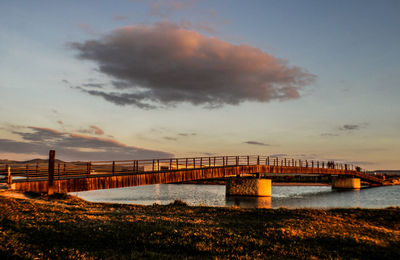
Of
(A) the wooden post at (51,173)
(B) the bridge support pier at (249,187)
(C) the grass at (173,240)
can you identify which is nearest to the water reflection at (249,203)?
(B) the bridge support pier at (249,187)

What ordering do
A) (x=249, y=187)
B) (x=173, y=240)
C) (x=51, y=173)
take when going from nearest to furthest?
(x=173, y=240) → (x=51, y=173) → (x=249, y=187)

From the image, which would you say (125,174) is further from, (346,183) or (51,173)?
(346,183)

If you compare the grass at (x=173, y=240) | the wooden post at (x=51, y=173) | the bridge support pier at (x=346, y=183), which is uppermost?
the wooden post at (x=51, y=173)

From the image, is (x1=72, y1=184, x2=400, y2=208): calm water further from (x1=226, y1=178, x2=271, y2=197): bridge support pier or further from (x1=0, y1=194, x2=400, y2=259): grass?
(x1=0, y1=194, x2=400, y2=259): grass

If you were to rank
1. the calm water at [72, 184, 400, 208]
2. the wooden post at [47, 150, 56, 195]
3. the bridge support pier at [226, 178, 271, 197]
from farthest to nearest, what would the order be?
the bridge support pier at [226, 178, 271, 197], the calm water at [72, 184, 400, 208], the wooden post at [47, 150, 56, 195]

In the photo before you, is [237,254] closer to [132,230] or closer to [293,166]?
[132,230]

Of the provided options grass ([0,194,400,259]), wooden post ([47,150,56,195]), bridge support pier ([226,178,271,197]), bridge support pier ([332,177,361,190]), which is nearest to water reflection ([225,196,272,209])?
bridge support pier ([226,178,271,197])

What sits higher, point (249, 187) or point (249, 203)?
point (249, 187)

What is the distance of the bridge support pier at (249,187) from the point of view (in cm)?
5753

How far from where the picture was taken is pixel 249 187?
58.0m

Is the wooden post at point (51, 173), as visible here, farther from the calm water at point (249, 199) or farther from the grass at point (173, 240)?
the grass at point (173, 240)

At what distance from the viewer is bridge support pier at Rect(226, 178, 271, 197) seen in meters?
57.5

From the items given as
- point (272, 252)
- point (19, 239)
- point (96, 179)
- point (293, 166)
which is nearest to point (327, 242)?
point (272, 252)

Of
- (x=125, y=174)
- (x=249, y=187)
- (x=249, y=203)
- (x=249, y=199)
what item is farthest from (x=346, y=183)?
(x=125, y=174)
